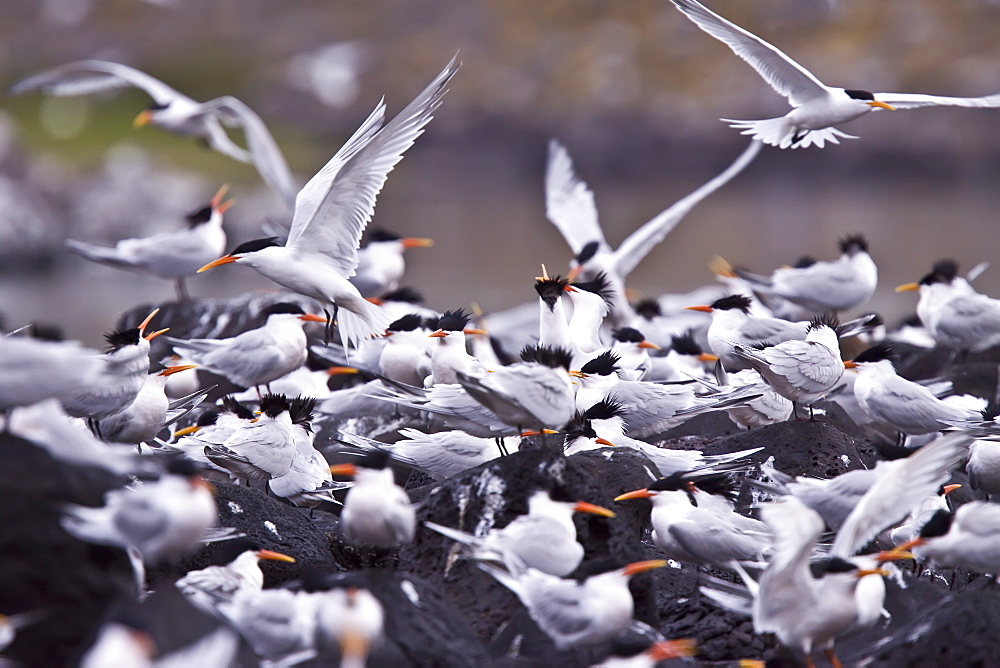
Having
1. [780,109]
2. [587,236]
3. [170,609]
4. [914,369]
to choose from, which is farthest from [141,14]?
[170,609]

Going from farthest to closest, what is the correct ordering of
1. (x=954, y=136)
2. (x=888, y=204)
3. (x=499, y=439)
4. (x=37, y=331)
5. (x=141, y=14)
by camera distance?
(x=141, y=14) → (x=954, y=136) → (x=888, y=204) → (x=37, y=331) → (x=499, y=439)

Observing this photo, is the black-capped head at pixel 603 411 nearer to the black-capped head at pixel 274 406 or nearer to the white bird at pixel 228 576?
Answer: the black-capped head at pixel 274 406

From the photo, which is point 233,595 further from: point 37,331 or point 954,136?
point 954,136

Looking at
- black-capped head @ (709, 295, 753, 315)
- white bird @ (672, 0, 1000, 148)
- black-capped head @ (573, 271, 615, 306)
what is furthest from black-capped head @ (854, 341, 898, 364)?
black-capped head @ (573, 271, 615, 306)

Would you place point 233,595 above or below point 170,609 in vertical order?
below

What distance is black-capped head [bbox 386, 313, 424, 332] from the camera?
660 centimetres

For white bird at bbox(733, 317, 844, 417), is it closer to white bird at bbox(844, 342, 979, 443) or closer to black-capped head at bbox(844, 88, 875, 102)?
white bird at bbox(844, 342, 979, 443)

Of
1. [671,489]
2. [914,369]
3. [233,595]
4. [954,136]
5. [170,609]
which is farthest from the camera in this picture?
[954,136]

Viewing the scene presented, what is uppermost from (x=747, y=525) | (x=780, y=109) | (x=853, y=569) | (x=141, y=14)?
(x=853, y=569)

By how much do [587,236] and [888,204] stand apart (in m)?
20.1

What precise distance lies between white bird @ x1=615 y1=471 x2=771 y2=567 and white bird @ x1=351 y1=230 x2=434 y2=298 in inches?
167

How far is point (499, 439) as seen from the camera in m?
5.04

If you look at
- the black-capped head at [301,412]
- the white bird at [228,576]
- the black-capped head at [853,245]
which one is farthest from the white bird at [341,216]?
the black-capped head at [853,245]

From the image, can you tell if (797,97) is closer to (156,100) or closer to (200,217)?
(200,217)
